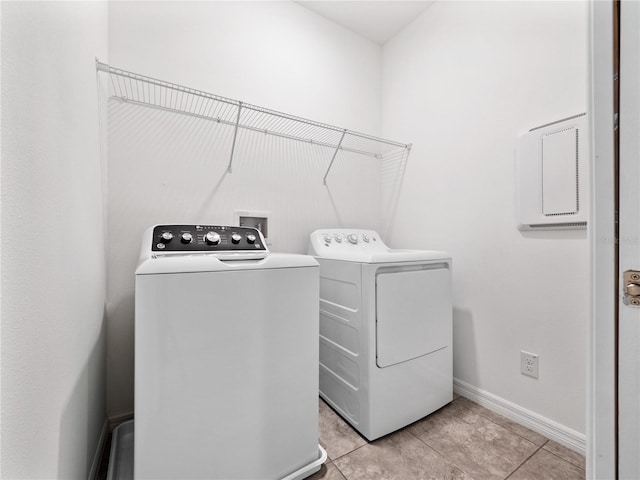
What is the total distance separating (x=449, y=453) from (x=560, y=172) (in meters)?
1.44

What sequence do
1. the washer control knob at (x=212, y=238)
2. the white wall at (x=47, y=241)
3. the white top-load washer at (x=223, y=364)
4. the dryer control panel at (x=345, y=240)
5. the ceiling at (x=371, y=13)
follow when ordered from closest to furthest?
the white wall at (x=47, y=241) → the white top-load washer at (x=223, y=364) → the washer control knob at (x=212, y=238) → the dryer control panel at (x=345, y=240) → the ceiling at (x=371, y=13)

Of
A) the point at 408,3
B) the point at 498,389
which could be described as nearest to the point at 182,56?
the point at 408,3

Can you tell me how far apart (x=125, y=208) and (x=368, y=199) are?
1.73m

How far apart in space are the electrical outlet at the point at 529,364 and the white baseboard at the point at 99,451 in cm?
201

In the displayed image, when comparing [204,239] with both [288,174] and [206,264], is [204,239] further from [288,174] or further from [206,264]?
[288,174]

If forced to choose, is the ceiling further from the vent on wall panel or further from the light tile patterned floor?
the light tile patterned floor

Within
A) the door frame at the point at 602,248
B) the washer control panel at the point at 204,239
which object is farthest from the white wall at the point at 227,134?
the door frame at the point at 602,248

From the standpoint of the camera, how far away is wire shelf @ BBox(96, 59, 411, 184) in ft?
4.70

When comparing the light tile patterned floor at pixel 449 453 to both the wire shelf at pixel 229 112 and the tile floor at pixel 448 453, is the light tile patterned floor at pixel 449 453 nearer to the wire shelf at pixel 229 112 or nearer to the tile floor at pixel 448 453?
the tile floor at pixel 448 453

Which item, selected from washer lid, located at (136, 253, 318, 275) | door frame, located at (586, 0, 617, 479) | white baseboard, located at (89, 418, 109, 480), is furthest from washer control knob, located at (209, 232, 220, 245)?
door frame, located at (586, 0, 617, 479)

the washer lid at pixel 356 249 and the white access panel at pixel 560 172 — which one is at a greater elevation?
the white access panel at pixel 560 172

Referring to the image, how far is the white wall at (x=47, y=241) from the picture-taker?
0.46 metres

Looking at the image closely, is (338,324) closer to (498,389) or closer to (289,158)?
(498,389)

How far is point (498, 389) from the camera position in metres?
1.57
